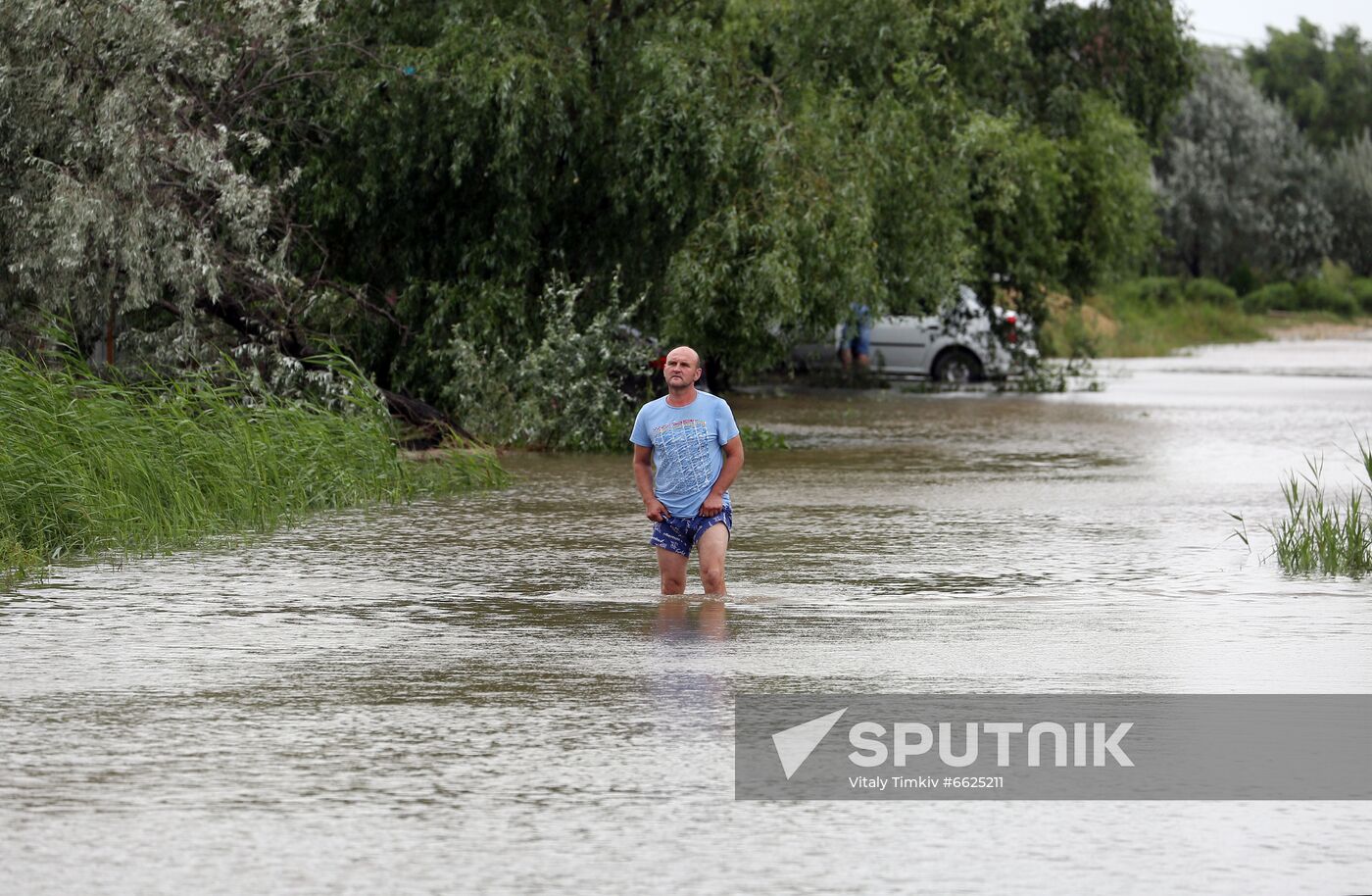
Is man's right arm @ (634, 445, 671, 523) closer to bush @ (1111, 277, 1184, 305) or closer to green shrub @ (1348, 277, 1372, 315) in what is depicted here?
bush @ (1111, 277, 1184, 305)

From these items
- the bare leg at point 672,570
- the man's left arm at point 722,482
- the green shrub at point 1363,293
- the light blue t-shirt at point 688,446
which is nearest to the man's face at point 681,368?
the light blue t-shirt at point 688,446

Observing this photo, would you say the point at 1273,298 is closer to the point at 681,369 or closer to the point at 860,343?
the point at 860,343

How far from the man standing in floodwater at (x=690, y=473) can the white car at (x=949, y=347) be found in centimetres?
2721

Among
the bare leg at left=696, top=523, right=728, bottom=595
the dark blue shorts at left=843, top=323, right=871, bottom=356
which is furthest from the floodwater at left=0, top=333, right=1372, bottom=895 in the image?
the dark blue shorts at left=843, top=323, right=871, bottom=356

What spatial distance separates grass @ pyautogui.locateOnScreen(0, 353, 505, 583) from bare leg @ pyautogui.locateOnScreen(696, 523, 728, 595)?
3.96 meters

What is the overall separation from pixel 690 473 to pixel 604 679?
2660 millimetres

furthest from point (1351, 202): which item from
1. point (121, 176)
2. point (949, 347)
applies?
point (121, 176)

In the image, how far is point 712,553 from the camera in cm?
1168

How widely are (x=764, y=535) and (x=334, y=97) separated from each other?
Result: 32.2 feet

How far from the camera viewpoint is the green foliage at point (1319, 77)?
111125mm

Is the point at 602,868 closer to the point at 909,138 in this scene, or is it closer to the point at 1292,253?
the point at 909,138

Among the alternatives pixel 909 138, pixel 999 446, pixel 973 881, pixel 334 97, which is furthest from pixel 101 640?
pixel 909 138

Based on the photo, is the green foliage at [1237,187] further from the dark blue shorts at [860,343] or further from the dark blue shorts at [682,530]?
the dark blue shorts at [682,530]

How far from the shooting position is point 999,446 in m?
24.8
